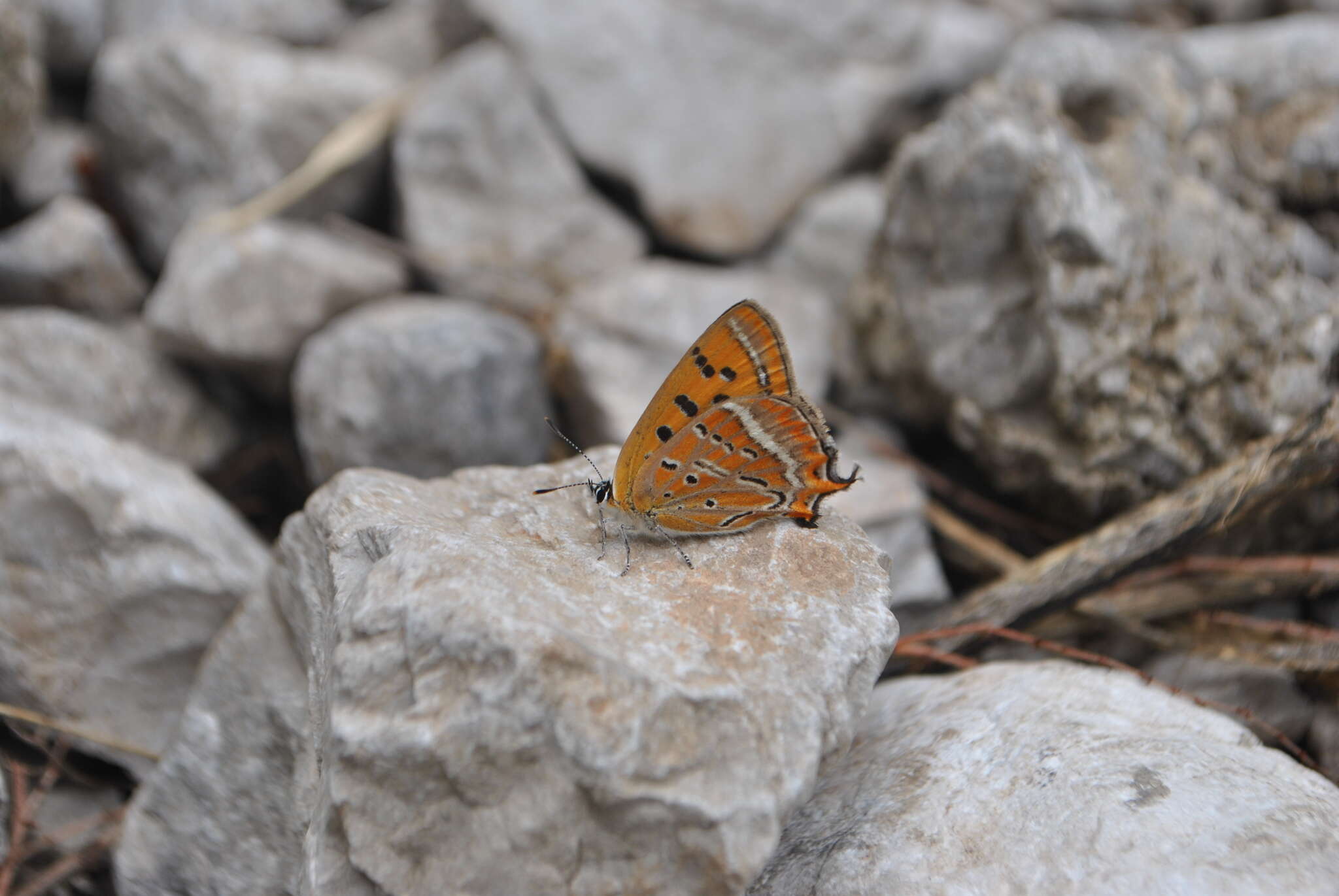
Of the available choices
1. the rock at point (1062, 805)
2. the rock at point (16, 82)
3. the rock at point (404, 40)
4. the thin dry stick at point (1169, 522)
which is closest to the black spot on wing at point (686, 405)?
the rock at point (1062, 805)

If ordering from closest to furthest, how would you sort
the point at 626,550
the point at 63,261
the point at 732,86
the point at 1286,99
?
the point at 626,550 < the point at 1286,99 < the point at 63,261 < the point at 732,86

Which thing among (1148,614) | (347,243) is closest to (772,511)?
(1148,614)

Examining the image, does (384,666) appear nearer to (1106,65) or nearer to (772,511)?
(772,511)

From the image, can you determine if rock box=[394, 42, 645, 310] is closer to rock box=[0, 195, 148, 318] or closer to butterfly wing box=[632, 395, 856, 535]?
rock box=[0, 195, 148, 318]

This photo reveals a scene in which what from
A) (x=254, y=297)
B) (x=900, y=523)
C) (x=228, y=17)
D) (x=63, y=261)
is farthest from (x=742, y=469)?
(x=228, y=17)

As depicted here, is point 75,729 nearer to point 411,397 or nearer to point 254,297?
point 411,397

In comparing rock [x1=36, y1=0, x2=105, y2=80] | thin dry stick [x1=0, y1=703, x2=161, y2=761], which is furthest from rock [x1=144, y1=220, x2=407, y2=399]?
thin dry stick [x1=0, y1=703, x2=161, y2=761]
